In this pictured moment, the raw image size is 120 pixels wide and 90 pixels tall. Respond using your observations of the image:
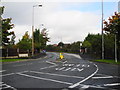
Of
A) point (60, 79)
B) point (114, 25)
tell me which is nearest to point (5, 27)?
point (114, 25)

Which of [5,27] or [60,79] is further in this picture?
[5,27]

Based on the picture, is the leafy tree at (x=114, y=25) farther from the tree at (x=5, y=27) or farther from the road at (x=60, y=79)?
the tree at (x=5, y=27)

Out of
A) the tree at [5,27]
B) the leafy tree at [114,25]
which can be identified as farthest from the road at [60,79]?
the tree at [5,27]

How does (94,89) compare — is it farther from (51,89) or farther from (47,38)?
(47,38)

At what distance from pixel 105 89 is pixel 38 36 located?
216ft

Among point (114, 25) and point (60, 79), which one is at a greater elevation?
point (114, 25)

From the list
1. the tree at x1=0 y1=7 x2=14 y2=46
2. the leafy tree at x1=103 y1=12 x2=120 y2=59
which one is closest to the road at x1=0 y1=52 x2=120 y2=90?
the leafy tree at x1=103 y1=12 x2=120 y2=59

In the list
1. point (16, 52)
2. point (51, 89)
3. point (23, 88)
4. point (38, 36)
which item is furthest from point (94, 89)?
point (38, 36)

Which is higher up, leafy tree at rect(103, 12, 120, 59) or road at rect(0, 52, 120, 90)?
leafy tree at rect(103, 12, 120, 59)

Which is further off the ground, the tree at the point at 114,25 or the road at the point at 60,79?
the tree at the point at 114,25

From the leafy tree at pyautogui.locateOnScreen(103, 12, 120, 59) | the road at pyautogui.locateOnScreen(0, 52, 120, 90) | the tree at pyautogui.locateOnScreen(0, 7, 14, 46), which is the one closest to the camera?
the road at pyautogui.locateOnScreen(0, 52, 120, 90)

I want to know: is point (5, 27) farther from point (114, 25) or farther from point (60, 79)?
point (60, 79)

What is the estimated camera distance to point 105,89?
832cm

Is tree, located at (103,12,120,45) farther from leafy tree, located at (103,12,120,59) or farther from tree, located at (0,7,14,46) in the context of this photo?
tree, located at (0,7,14,46)
